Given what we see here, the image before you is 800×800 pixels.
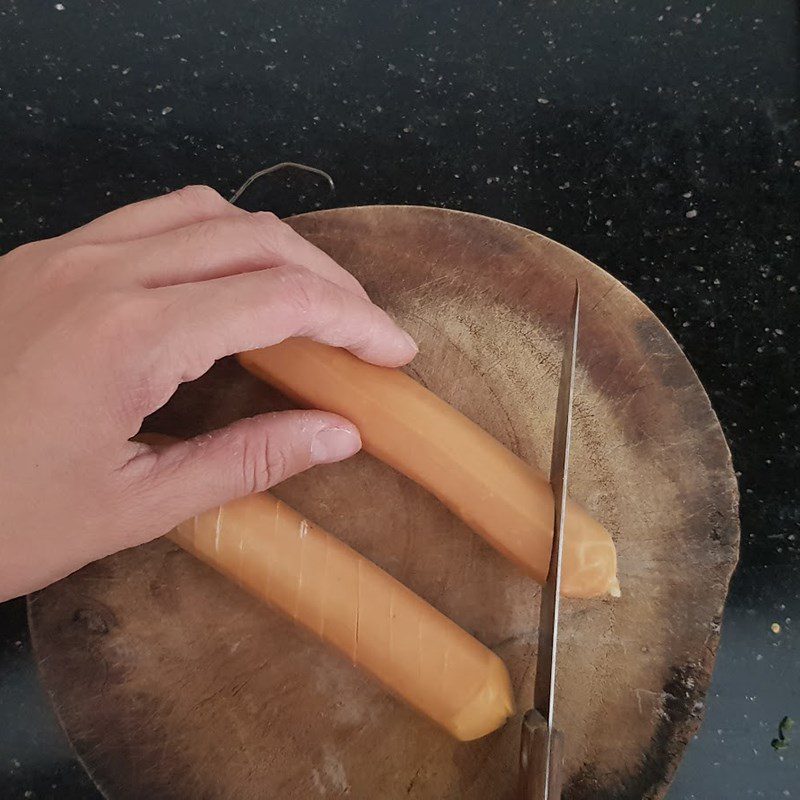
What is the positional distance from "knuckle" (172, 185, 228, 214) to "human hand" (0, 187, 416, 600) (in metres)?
0.04

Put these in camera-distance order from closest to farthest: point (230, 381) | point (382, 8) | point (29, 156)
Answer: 1. point (230, 381)
2. point (29, 156)
3. point (382, 8)

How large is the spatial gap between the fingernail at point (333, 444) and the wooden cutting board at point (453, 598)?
14 centimetres

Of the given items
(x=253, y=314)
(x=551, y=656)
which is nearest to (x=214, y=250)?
(x=253, y=314)

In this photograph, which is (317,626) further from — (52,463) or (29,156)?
(29,156)

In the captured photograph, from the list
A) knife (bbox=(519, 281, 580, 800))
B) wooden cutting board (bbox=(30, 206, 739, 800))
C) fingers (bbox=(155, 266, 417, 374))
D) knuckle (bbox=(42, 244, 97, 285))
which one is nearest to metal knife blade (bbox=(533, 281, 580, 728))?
knife (bbox=(519, 281, 580, 800))

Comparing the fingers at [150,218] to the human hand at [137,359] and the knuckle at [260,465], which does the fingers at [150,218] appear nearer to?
the human hand at [137,359]

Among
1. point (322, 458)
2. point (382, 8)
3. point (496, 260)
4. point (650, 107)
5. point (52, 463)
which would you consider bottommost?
point (322, 458)

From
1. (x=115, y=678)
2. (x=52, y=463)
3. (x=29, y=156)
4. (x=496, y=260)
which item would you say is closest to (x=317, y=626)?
(x=115, y=678)

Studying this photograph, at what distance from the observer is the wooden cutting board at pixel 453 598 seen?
142cm

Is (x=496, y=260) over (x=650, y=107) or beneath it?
beneath

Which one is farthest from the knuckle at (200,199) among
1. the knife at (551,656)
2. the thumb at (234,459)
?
the knife at (551,656)

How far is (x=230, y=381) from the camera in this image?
5.42 ft

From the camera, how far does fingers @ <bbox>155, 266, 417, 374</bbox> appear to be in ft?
4.04

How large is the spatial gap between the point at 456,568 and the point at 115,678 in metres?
0.75
